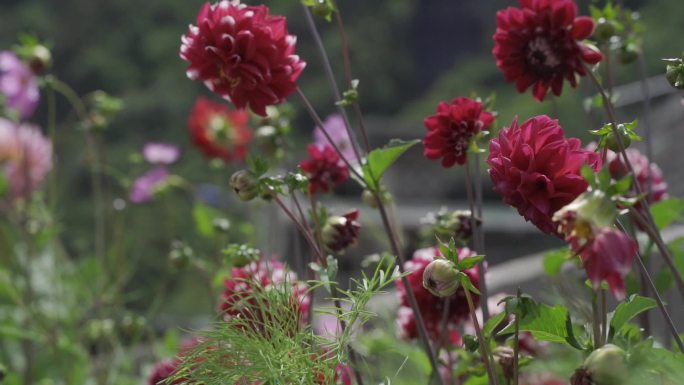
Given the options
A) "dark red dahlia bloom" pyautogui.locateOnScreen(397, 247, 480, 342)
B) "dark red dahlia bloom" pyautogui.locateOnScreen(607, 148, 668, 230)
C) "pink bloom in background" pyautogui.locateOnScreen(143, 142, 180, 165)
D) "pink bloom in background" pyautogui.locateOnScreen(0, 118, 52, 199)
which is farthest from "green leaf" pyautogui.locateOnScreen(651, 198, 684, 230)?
"pink bloom in background" pyautogui.locateOnScreen(0, 118, 52, 199)

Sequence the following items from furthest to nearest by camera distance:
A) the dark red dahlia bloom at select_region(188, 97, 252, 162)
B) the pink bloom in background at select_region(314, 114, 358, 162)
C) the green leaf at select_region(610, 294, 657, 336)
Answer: the dark red dahlia bloom at select_region(188, 97, 252, 162) < the pink bloom in background at select_region(314, 114, 358, 162) < the green leaf at select_region(610, 294, 657, 336)

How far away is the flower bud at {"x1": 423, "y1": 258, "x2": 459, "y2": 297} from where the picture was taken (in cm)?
35

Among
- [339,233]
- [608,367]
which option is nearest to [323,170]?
[339,233]

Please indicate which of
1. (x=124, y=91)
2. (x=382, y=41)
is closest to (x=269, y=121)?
(x=124, y=91)

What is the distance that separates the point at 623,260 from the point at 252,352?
0.20 metres

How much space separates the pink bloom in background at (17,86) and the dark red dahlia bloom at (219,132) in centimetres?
19

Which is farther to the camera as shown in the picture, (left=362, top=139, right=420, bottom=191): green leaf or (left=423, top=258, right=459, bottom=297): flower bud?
(left=362, top=139, right=420, bottom=191): green leaf

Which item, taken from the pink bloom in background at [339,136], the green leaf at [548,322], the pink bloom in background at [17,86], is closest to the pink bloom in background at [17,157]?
the pink bloom in background at [17,86]

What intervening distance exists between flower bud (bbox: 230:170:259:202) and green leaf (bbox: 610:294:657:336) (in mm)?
179

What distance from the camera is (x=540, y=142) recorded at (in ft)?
1.14

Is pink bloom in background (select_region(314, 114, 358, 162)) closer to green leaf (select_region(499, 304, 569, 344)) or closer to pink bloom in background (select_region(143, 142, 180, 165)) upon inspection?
pink bloom in background (select_region(143, 142, 180, 165))

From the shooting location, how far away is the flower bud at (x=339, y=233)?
0.50 m

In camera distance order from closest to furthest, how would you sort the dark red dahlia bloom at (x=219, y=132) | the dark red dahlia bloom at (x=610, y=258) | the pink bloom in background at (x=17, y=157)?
the dark red dahlia bloom at (x=610, y=258)
the dark red dahlia bloom at (x=219, y=132)
the pink bloom in background at (x=17, y=157)

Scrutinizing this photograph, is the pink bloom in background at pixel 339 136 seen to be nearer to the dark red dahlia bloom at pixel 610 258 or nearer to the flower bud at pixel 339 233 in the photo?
the flower bud at pixel 339 233
